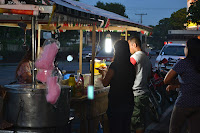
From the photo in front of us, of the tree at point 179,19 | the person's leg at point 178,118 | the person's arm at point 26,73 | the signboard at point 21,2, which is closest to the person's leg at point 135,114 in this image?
the person's leg at point 178,118

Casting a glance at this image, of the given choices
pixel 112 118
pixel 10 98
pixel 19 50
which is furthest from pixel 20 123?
pixel 19 50

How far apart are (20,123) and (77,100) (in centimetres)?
190

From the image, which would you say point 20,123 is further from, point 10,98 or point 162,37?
point 162,37

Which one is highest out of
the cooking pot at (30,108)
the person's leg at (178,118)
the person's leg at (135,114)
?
the cooking pot at (30,108)

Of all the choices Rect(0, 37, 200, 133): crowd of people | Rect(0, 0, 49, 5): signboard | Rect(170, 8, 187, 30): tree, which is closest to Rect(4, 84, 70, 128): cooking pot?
Rect(0, 37, 200, 133): crowd of people

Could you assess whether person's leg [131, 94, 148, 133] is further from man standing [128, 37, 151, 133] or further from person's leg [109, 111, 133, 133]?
person's leg [109, 111, 133, 133]

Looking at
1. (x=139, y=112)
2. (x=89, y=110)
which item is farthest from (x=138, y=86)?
(x=89, y=110)

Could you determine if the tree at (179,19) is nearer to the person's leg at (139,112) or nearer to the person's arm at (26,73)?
the person's leg at (139,112)

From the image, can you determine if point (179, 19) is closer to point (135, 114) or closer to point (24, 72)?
point (135, 114)

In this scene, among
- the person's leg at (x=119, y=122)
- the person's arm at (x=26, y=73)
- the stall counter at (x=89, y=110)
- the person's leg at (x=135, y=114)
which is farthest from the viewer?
the person's leg at (x=135, y=114)

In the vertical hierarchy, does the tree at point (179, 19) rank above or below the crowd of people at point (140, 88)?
above

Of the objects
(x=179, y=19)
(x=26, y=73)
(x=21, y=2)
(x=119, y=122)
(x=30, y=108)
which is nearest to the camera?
(x=30, y=108)

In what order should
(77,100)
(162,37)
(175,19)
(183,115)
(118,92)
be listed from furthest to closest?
(162,37)
(175,19)
(77,100)
(118,92)
(183,115)

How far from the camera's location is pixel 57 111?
4.46 m
